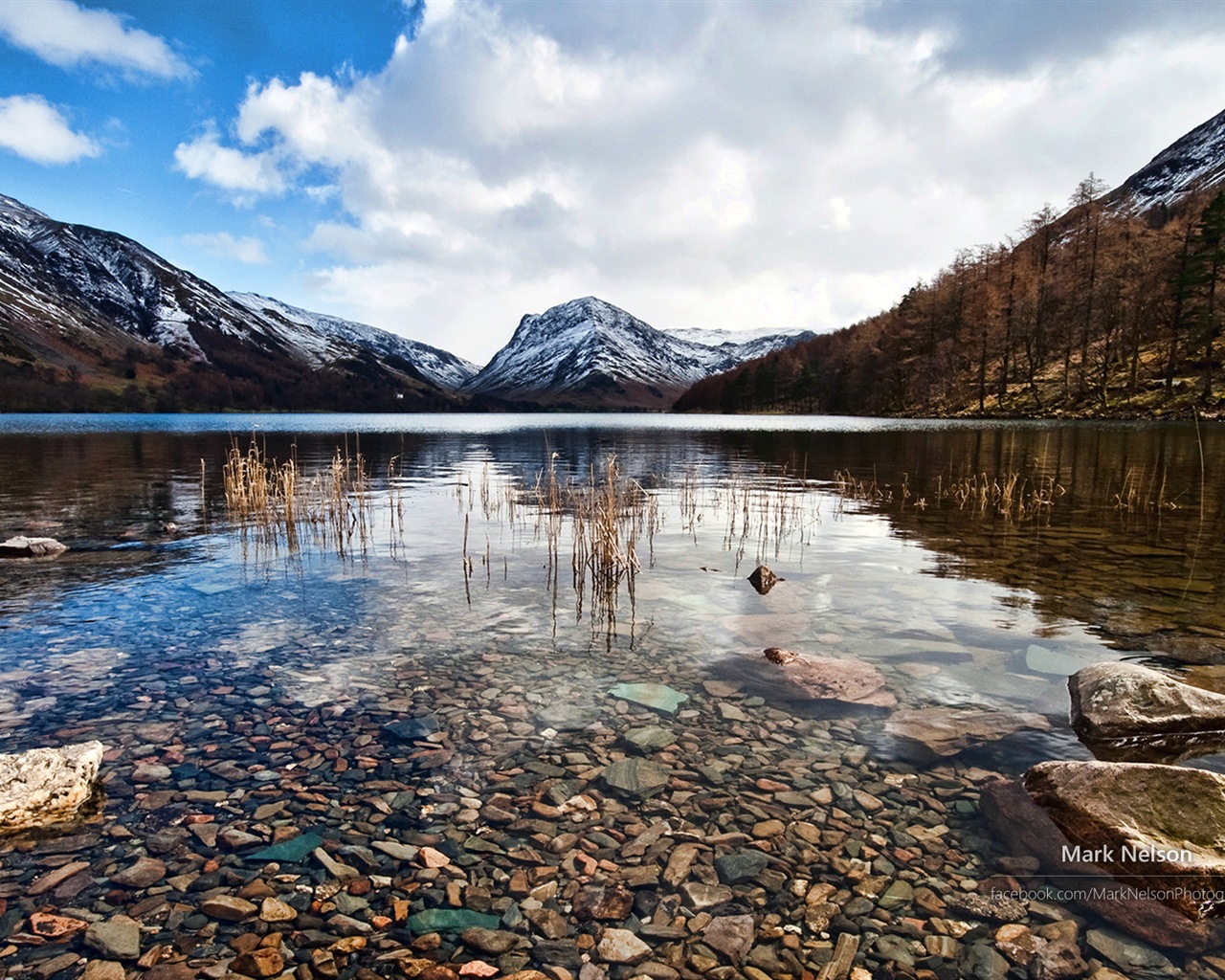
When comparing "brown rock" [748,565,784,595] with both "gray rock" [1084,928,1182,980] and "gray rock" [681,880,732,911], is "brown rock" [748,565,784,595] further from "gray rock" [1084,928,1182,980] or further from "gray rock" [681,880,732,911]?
"gray rock" [1084,928,1182,980]

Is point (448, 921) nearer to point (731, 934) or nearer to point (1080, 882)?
point (731, 934)

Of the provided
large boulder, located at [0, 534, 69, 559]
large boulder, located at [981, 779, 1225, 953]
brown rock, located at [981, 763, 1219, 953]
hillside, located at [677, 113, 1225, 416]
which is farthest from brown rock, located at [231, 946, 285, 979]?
hillside, located at [677, 113, 1225, 416]

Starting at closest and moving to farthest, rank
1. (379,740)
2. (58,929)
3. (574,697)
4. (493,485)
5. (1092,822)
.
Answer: (58,929) < (1092,822) < (379,740) < (574,697) < (493,485)

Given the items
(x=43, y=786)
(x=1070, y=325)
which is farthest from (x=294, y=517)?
(x=1070, y=325)

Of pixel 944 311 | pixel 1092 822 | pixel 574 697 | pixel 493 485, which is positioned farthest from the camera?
pixel 944 311

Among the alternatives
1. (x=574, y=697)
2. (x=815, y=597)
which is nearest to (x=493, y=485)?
(x=815, y=597)

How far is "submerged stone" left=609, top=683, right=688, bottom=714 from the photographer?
8203 mm

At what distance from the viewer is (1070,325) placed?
8750cm

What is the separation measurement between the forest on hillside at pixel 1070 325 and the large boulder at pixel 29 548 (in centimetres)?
8903

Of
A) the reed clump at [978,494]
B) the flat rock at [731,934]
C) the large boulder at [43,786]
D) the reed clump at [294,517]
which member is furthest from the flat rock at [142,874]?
the reed clump at [978,494]

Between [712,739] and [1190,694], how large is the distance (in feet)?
17.8

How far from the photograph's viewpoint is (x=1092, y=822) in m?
5.38

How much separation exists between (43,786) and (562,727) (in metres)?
4.83

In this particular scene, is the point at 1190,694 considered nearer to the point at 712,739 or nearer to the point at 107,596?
the point at 712,739
